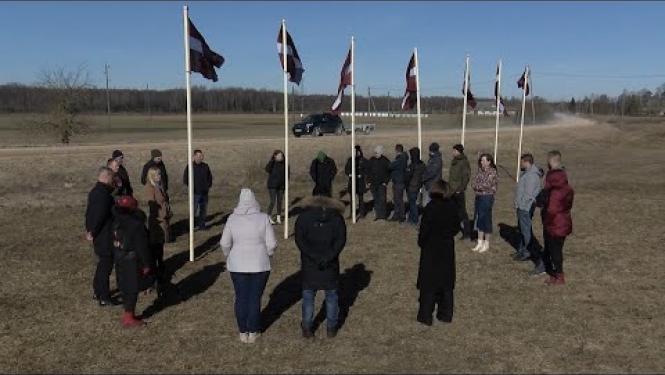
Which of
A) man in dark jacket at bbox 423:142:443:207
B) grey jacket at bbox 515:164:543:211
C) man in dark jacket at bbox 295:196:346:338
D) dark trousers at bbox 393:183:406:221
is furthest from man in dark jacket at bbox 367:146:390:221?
man in dark jacket at bbox 295:196:346:338

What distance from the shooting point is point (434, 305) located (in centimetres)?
776

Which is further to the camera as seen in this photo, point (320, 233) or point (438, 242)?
point (438, 242)

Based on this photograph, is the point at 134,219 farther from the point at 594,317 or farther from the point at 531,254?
the point at 531,254

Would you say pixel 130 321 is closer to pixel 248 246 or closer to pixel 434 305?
pixel 248 246

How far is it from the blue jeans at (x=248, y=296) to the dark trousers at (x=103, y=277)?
2.37 metres

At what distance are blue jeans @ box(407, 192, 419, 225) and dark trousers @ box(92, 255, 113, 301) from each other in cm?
765

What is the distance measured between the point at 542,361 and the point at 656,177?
77.2ft

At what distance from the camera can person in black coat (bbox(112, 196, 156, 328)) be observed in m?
7.30

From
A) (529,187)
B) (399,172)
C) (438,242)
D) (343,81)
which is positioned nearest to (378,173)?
(399,172)

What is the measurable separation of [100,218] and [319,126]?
126 feet

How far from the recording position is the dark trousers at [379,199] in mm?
14992

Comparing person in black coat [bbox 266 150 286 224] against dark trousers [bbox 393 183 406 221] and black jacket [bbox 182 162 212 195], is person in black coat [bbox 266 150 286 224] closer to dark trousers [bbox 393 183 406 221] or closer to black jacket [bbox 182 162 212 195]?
black jacket [bbox 182 162 212 195]

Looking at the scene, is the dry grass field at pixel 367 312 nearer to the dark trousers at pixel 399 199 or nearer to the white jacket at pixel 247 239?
the dark trousers at pixel 399 199

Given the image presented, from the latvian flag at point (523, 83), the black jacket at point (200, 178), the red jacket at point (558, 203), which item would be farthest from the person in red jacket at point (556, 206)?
the latvian flag at point (523, 83)
